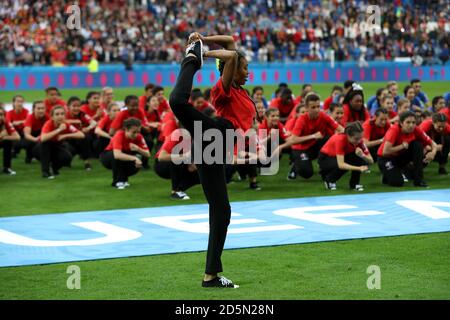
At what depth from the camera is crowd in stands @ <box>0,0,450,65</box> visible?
34.2m

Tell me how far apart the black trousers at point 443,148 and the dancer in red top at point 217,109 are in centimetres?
683

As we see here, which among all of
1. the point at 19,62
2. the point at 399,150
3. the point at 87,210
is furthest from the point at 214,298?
the point at 19,62

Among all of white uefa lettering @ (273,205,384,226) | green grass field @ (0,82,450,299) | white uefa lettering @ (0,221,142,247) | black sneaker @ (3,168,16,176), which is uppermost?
green grass field @ (0,82,450,299)

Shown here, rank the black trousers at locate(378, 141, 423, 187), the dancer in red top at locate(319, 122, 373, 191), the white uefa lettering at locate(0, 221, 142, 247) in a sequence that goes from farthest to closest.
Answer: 1. the black trousers at locate(378, 141, 423, 187)
2. the dancer in red top at locate(319, 122, 373, 191)
3. the white uefa lettering at locate(0, 221, 142, 247)

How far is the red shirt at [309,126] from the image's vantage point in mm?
12633

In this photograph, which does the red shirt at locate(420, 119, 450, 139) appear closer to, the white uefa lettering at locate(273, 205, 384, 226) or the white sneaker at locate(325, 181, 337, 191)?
the white sneaker at locate(325, 181, 337, 191)

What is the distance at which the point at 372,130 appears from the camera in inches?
512

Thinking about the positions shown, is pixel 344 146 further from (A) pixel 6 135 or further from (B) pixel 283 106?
(A) pixel 6 135

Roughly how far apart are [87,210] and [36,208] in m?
0.65

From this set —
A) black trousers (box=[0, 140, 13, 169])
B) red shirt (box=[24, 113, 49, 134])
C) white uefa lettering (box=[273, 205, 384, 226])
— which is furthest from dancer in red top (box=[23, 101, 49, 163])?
white uefa lettering (box=[273, 205, 384, 226])

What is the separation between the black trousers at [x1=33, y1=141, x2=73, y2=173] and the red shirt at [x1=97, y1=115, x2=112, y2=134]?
2.76 ft

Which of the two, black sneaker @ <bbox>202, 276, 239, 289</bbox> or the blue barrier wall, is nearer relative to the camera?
black sneaker @ <bbox>202, 276, 239, 289</bbox>

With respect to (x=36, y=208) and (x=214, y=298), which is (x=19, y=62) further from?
(x=214, y=298)

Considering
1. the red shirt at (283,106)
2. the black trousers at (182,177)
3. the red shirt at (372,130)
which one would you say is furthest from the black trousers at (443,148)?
the black trousers at (182,177)
